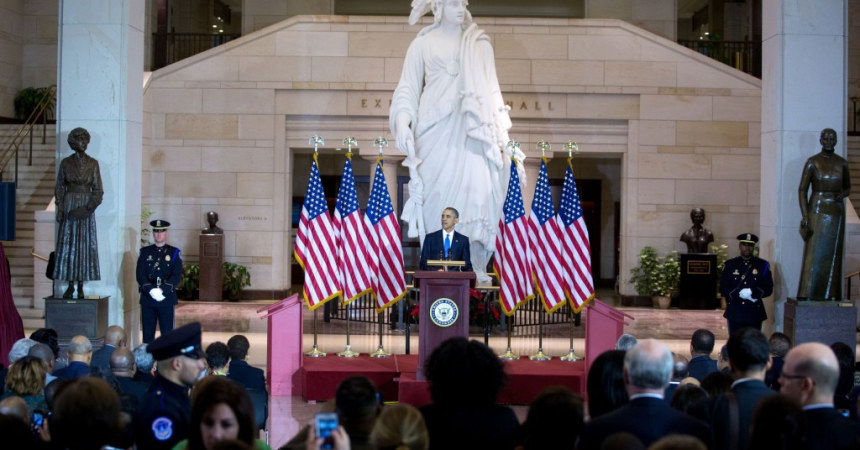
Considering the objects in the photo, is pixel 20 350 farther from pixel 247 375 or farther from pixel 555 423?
pixel 555 423

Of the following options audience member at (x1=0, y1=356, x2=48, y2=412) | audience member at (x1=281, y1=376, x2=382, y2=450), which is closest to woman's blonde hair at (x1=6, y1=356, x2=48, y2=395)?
audience member at (x1=0, y1=356, x2=48, y2=412)

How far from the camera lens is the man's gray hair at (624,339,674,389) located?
412 centimetres

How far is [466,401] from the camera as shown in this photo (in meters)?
4.28

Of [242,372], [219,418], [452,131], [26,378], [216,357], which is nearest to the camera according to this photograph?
[219,418]

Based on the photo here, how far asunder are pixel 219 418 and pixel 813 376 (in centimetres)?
231

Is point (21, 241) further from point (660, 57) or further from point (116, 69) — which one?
point (660, 57)

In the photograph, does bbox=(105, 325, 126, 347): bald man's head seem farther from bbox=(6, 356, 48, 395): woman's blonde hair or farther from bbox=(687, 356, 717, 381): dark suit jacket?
bbox=(687, 356, 717, 381): dark suit jacket

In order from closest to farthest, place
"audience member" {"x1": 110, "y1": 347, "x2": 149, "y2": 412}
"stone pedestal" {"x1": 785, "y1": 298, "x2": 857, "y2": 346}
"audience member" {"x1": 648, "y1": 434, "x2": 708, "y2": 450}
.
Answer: "audience member" {"x1": 648, "y1": 434, "x2": 708, "y2": 450} → "audience member" {"x1": 110, "y1": 347, "x2": 149, "y2": 412} → "stone pedestal" {"x1": 785, "y1": 298, "x2": 857, "y2": 346}

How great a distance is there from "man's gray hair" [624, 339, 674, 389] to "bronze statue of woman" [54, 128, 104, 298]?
793cm

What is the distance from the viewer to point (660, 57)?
712 inches

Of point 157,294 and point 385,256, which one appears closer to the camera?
point 157,294

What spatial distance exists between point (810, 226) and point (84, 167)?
7391 millimetres

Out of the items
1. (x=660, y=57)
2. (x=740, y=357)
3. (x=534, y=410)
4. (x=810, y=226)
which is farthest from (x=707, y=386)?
(x=660, y=57)

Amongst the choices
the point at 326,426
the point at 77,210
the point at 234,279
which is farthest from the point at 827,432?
the point at 234,279
